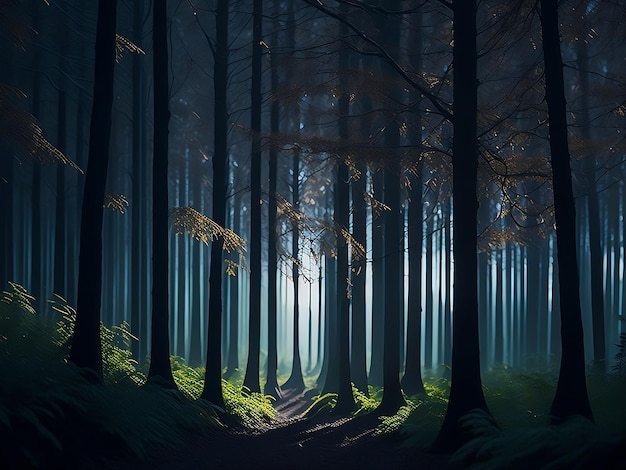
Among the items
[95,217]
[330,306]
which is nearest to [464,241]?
[95,217]

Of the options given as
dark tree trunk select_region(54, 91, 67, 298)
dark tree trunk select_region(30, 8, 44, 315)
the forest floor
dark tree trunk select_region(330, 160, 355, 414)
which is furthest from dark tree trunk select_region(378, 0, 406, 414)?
dark tree trunk select_region(30, 8, 44, 315)

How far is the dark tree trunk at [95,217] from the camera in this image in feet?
41.2

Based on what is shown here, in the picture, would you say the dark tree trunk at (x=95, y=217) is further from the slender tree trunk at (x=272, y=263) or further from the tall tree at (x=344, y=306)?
the slender tree trunk at (x=272, y=263)

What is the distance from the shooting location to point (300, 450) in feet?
44.7

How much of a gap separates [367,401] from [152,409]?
797 cm

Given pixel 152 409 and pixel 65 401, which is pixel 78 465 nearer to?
pixel 65 401

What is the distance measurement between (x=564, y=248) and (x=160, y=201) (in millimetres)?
8288

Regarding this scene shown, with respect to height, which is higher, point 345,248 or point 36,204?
point 36,204

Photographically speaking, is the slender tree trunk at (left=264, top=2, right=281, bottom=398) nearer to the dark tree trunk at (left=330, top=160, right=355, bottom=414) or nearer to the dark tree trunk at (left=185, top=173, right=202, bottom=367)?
the dark tree trunk at (left=330, top=160, right=355, bottom=414)

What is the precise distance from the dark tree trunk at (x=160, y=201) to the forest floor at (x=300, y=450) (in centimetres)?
222

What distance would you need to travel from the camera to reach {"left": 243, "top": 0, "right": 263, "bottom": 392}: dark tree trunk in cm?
1997

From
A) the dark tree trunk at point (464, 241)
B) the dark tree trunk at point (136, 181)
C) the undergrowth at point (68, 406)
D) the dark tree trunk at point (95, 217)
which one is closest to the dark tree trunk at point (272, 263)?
the dark tree trunk at point (136, 181)

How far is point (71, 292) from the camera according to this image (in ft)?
91.5

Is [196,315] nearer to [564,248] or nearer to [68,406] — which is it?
[68,406]
